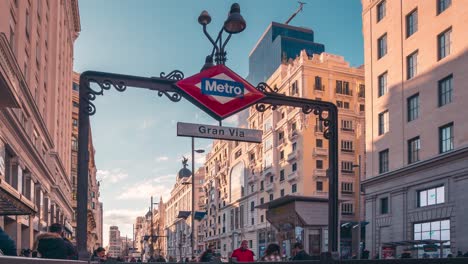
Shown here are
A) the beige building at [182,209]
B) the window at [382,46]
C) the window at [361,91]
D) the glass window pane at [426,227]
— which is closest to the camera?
the glass window pane at [426,227]

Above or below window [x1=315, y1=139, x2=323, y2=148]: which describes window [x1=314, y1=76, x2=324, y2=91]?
above

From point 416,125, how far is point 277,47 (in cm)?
10769

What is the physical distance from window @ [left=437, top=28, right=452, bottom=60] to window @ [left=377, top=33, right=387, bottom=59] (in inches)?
283

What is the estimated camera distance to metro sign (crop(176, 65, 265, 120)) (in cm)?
899

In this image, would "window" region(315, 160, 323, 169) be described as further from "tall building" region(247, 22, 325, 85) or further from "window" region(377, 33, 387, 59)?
"tall building" region(247, 22, 325, 85)

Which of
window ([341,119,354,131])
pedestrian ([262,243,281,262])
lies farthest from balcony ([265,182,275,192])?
pedestrian ([262,243,281,262])

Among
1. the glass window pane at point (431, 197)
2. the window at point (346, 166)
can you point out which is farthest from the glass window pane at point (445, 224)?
the window at point (346, 166)

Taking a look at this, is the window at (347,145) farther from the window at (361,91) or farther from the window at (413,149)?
the window at (413,149)

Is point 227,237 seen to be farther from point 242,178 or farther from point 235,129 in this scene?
point 235,129

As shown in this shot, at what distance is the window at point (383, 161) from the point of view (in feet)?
131

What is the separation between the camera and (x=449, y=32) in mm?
33438

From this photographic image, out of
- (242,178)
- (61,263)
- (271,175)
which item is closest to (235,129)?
(61,263)

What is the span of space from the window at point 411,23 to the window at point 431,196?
1193 centimetres

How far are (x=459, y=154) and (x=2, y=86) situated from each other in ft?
84.9
